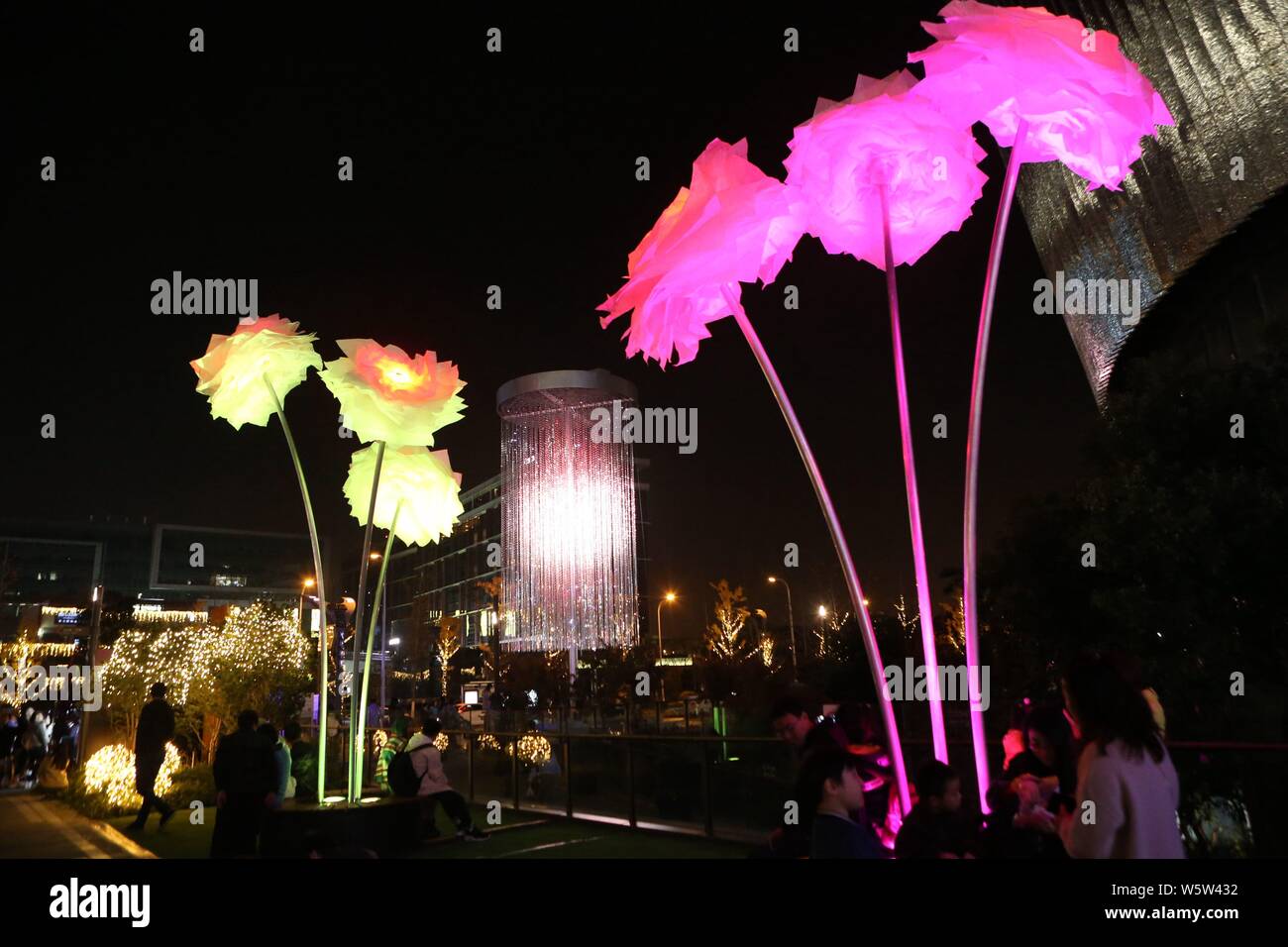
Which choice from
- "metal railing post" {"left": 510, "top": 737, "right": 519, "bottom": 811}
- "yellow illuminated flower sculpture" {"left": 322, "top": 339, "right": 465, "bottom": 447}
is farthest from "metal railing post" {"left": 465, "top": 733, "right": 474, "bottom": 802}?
"yellow illuminated flower sculpture" {"left": 322, "top": 339, "right": 465, "bottom": 447}

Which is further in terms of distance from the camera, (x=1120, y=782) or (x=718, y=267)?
(x=718, y=267)

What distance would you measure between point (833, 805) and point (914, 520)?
2014 millimetres

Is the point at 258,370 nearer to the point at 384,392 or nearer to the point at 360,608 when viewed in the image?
the point at 384,392

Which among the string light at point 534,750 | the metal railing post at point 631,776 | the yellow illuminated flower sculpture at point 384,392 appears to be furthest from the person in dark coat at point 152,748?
the metal railing post at point 631,776

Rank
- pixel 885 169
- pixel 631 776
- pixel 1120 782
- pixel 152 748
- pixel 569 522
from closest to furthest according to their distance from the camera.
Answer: pixel 1120 782, pixel 885 169, pixel 631 776, pixel 152 748, pixel 569 522

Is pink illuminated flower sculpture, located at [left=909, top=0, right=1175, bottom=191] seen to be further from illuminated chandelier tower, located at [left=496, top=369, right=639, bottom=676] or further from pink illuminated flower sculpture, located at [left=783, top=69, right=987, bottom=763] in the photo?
illuminated chandelier tower, located at [left=496, top=369, right=639, bottom=676]

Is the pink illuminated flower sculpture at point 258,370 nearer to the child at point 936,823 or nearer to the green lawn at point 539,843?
the green lawn at point 539,843

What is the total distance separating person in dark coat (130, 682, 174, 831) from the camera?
1122 cm

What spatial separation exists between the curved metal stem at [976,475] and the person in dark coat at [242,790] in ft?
21.3

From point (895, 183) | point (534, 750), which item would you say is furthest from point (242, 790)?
point (895, 183)

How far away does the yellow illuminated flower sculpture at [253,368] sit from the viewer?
8586 mm

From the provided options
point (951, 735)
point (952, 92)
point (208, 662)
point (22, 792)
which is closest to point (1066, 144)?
point (952, 92)

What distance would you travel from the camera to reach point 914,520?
185 inches
